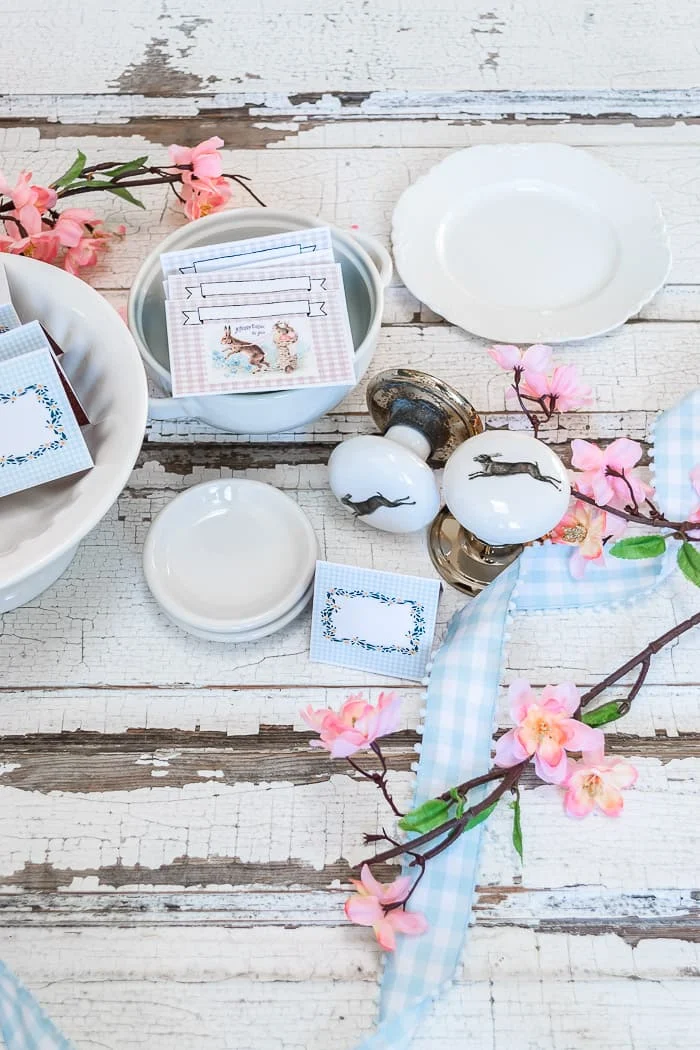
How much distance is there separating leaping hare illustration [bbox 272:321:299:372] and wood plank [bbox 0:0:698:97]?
1.88ft

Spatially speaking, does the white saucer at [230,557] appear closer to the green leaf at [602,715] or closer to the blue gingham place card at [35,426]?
the blue gingham place card at [35,426]

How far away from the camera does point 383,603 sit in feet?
3.01

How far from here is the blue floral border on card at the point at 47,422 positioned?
0.86 m

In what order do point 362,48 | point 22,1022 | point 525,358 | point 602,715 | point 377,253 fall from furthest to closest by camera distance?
point 362,48 < point 377,253 < point 525,358 < point 602,715 < point 22,1022

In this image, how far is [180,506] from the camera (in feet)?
3.15

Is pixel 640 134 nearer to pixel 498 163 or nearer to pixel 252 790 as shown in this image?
pixel 498 163

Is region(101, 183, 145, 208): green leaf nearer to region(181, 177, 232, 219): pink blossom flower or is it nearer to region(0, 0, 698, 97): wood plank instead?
region(181, 177, 232, 219): pink blossom flower

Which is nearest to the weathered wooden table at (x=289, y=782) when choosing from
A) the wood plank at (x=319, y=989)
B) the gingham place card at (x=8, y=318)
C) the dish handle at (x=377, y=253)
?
the wood plank at (x=319, y=989)

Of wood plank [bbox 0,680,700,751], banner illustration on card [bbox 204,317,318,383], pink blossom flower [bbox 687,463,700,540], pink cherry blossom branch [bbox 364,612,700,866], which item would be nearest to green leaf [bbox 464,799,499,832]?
pink cherry blossom branch [bbox 364,612,700,866]

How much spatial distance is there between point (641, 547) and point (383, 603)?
25 centimetres

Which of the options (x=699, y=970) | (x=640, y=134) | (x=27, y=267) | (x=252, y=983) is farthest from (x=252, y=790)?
(x=640, y=134)

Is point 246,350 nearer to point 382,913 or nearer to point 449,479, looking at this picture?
point 449,479

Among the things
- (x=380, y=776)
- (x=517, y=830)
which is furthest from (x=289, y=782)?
(x=517, y=830)

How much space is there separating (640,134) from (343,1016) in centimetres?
119
